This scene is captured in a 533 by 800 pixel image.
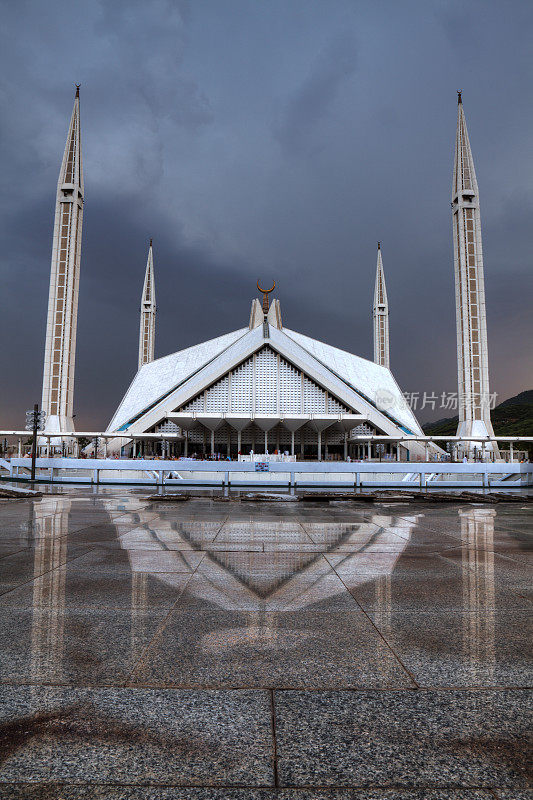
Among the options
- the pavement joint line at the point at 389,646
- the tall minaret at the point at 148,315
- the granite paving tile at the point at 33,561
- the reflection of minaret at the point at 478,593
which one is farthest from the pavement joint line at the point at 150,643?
the tall minaret at the point at 148,315

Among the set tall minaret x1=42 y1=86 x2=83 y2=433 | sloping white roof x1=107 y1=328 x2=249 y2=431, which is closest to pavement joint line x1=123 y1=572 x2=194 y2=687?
tall minaret x1=42 y1=86 x2=83 y2=433

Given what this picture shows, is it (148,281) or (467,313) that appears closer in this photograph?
(467,313)

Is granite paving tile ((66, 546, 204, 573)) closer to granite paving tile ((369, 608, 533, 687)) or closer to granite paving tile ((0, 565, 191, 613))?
granite paving tile ((0, 565, 191, 613))

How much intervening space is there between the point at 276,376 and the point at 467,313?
14.7m

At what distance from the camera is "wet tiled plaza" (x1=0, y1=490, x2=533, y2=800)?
1.44 meters

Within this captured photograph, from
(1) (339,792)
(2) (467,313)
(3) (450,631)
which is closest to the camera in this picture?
(1) (339,792)

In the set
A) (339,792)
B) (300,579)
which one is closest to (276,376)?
(300,579)

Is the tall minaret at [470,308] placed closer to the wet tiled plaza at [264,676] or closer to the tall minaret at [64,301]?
the tall minaret at [64,301]

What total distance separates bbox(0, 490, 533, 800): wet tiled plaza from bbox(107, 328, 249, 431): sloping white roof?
34819 mm

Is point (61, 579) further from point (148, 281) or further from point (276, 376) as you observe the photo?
point (148, 281)

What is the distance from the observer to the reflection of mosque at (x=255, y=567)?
2.67m

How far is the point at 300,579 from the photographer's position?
3771mm

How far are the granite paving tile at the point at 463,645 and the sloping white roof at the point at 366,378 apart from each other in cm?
3651

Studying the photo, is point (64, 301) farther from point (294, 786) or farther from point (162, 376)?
point (294, 786)
